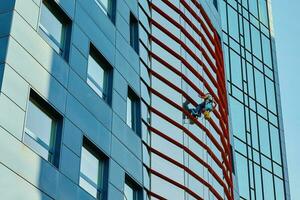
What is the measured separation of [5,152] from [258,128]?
100 ft

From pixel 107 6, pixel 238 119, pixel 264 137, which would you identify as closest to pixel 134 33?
pixel 107 6

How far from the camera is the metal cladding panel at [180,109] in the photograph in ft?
95.7

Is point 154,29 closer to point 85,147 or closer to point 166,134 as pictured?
point 166,134

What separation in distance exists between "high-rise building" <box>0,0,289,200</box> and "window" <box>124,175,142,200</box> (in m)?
0.04

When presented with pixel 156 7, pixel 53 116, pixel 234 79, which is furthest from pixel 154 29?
pixel 234 79

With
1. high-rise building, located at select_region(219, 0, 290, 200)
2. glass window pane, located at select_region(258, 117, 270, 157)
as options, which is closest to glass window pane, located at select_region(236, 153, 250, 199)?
high-rise building, located at select_region(219, 0, 290, 200)

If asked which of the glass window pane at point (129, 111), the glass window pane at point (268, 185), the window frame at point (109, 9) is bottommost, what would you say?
the glass window pane at point (129, 111)

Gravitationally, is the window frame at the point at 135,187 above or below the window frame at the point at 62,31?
below

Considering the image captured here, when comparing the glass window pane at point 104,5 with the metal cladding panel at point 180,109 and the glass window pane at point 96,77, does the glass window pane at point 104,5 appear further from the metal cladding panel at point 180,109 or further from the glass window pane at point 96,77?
the metal cladding panel at point 180,109

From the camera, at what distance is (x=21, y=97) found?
64.0 ft

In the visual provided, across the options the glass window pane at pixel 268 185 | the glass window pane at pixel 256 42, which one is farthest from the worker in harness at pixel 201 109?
the glass window pane at pixel 256 42

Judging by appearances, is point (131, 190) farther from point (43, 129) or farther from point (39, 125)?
point (39, 125)

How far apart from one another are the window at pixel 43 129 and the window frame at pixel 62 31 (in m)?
2.28

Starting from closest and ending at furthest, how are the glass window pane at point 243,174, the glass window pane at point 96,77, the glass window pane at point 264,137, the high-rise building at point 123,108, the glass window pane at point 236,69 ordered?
the high-rise building at point 123,108 → the glass window pane at point 96,77 → the glass window pane at point 243,174 → the glass window pane at point 264,137 → the glass window pane at point 236,69
